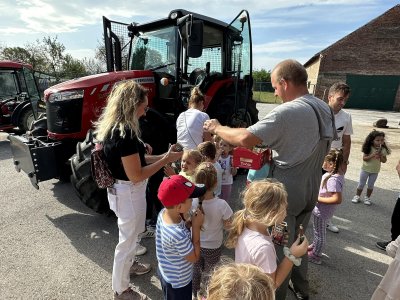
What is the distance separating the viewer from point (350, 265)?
2955 millimetres

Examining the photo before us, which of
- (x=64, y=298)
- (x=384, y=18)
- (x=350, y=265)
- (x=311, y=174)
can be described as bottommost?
(x=350, y=265)

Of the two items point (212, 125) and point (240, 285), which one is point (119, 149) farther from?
point (240, 285)

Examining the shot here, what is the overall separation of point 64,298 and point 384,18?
29.7 meters

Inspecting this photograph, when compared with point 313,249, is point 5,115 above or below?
above

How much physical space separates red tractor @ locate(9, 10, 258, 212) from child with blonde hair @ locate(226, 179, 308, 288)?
1980mm

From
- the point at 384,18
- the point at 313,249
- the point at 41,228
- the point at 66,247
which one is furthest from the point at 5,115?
the point at 384,18

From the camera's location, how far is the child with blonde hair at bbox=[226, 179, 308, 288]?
1527 mm

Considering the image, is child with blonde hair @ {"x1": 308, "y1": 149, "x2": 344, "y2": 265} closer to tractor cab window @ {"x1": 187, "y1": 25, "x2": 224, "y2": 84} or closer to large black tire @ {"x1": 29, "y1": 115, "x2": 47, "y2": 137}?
tractor cab window @ {"x1": 187, "y1": 25, "x2": 224, "y2": 84}

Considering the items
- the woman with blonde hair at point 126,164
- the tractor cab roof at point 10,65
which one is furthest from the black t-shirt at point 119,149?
the tractor cab roof at point 10,65

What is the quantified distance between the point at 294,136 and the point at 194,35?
2217 mm

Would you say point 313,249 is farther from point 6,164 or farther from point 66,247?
point 6,164

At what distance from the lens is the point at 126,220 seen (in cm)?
216

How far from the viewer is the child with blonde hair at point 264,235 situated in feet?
5.01

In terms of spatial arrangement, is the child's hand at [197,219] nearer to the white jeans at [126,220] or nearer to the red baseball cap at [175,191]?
the red baseball cap at [175,191]
